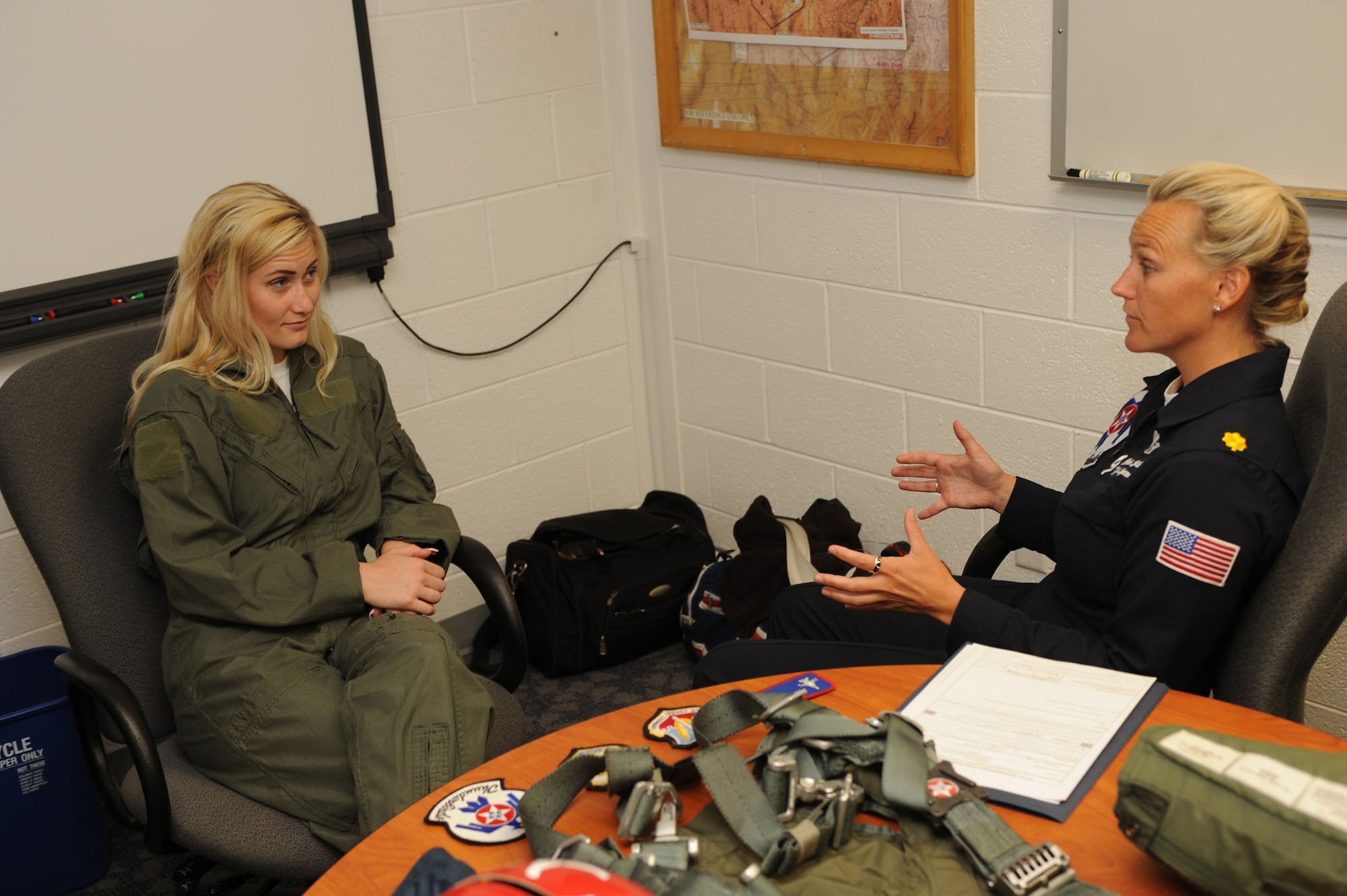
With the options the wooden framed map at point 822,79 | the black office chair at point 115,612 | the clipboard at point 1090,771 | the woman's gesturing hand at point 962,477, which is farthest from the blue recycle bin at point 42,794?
the wooden framed map at point 822,79

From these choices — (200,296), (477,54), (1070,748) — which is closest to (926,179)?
(477,54)

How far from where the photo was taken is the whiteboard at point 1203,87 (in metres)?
2.01

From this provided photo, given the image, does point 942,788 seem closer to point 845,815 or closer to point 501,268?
point 845,815

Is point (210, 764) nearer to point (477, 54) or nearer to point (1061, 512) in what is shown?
point (1061, 512)

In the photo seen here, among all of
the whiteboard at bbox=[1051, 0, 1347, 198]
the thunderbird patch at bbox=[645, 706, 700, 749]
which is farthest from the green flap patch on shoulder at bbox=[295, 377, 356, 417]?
the whiteboard at bbox=[1051, 0, 1347, 198]

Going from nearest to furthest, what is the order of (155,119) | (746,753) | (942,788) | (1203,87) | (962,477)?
(942,788), (746,753), (962,477), (1203,87), (155,119)

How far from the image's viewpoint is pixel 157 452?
1896 millimetres

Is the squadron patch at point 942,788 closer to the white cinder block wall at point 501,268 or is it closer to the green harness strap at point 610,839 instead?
the green harness strap at point 610,839

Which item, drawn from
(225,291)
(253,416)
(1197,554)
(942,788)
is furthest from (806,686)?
(225,291)

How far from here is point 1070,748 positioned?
48.0 inches

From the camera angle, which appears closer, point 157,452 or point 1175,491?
point 1175,491

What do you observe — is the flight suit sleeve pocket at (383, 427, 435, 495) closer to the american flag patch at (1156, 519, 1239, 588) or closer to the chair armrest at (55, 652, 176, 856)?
the chair armrest at (55, 652, 176, 856)

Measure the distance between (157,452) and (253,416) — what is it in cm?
18

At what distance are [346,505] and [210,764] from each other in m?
0.51
